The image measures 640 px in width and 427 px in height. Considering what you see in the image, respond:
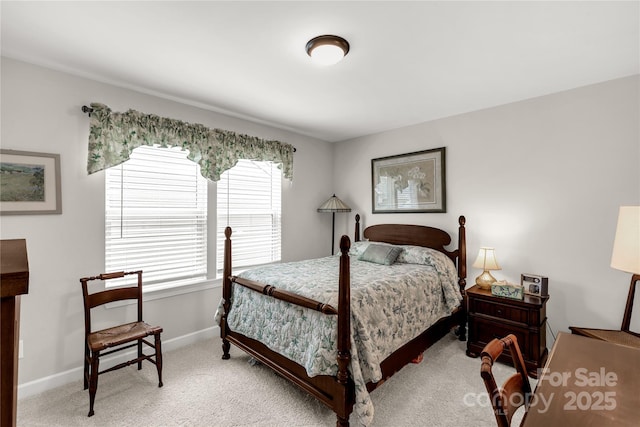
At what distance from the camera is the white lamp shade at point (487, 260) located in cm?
287

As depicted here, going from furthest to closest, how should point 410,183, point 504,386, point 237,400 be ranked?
point 410,183, point 237,400, point 504,386

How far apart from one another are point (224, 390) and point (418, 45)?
2.95 m

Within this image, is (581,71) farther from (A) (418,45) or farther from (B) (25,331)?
(B) (25,331)

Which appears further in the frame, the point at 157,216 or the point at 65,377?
the point at 157,216

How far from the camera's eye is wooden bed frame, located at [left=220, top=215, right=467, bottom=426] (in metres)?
1.83

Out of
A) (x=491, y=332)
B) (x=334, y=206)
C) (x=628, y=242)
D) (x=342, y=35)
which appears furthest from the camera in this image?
(x=334, y=206)

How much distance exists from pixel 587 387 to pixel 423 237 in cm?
262

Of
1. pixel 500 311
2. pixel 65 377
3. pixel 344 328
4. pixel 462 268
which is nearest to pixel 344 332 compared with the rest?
pixel 344 328

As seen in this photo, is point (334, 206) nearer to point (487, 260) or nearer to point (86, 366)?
point (487, 260)

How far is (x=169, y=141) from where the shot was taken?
2.91m

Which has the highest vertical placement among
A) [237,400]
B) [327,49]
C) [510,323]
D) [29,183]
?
[327,49]

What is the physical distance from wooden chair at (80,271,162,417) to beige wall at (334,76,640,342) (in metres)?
3.23

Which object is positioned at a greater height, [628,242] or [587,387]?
[628,242]

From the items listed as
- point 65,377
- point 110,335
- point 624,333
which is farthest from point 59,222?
point 624,333
